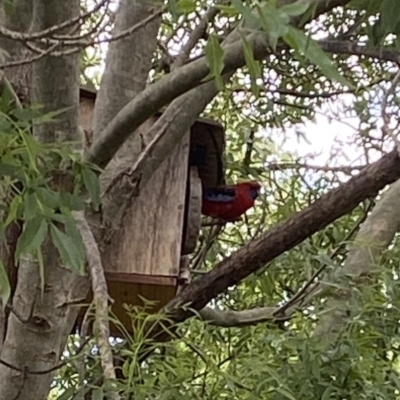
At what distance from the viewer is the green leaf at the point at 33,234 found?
845 mm

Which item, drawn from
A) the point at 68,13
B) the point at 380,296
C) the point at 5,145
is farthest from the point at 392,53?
the point at 5,145

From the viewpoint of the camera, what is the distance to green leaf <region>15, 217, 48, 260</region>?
84 cm

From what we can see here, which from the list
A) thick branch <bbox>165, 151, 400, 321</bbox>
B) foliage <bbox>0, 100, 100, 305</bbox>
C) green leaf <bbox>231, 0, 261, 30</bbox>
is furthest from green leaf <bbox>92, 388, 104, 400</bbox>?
green leaf <bbox>231, 0, 261, 30</bbox>

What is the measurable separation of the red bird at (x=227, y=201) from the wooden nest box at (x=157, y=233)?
0.33ft

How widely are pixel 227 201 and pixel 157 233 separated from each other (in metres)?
0.30

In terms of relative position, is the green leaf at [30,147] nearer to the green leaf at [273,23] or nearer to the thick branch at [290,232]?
the green leaf at [273,23]

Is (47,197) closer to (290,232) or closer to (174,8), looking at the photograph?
(174,8)

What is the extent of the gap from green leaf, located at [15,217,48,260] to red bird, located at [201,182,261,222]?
3.48 feet

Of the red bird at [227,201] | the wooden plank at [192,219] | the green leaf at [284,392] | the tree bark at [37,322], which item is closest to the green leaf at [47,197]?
the green leaf at [284,392]

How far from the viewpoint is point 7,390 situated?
145 centimetres

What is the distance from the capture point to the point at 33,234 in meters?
0.85

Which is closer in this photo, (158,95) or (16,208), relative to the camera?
(16,208)

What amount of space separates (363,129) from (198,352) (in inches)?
37.3

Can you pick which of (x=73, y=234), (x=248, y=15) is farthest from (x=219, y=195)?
(x=248, y=15)
